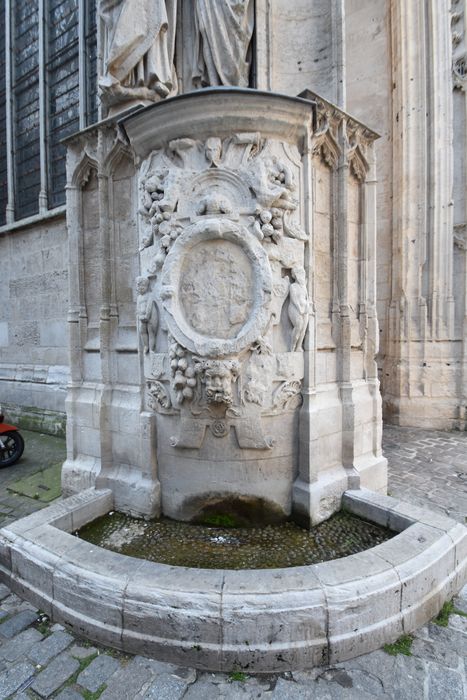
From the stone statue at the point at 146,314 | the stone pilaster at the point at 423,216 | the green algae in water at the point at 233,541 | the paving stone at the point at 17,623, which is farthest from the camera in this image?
the stone pilaster at the point at 423,216

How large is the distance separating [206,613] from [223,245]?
8.11ft

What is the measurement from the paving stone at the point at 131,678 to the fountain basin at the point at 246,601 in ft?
0.19

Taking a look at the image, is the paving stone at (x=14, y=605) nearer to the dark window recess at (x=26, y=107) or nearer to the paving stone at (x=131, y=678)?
the paving stone at (x=131, y=678)

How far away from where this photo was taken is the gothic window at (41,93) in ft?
25.0

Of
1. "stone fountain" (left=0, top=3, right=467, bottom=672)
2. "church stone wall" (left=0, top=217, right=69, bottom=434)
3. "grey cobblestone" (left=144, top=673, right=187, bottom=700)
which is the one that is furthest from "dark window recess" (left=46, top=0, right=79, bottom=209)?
"grey cobblestone" (left=144, top=673, right=187, bottom=700)

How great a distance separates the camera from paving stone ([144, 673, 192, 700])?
1.86 metres

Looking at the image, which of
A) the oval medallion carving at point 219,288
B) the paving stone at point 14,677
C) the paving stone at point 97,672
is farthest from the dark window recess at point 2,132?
the paving stone at point 97,672

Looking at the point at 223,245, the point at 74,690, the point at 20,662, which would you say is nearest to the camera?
the point at 74,690

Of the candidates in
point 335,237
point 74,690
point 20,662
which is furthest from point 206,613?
point 335,237

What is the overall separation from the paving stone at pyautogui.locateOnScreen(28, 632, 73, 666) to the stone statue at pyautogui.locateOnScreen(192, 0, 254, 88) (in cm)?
495

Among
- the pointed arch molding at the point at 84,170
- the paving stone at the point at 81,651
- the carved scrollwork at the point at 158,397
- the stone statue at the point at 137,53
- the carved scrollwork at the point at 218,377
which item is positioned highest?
the stone statue at the point at 137,53

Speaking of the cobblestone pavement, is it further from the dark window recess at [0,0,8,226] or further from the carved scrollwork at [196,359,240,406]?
the dark window recess at [0,0,8,226]

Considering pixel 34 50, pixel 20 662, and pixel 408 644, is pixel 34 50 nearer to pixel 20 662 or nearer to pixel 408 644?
pixel 20 662

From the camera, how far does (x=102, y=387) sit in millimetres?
3811
